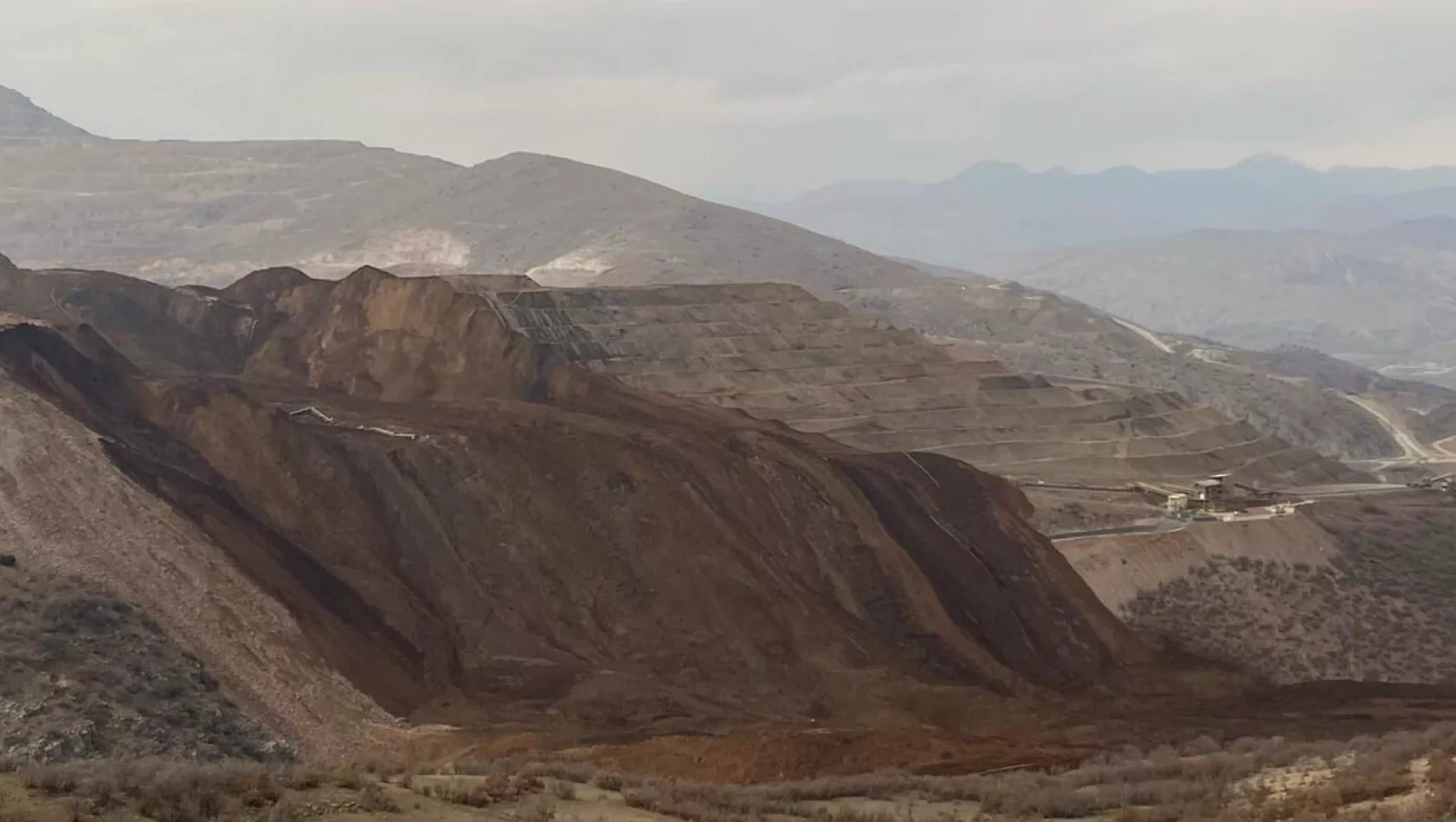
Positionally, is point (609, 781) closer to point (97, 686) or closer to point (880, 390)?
point (97, 686)

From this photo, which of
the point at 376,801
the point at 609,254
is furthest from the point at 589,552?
the point at 609,254

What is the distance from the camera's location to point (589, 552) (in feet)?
119

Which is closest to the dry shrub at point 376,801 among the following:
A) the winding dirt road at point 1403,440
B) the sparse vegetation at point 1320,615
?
the sparse vegetation at point 1320,615

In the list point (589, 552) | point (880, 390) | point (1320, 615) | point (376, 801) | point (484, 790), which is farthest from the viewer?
point (880, 390)

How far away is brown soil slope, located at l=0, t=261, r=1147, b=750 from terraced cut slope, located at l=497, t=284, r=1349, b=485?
62.4 feet

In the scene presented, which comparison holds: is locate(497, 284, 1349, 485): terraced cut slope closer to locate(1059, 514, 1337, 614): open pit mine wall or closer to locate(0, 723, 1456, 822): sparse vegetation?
locate(1059, 514, 1337, 614): open pit mine wall

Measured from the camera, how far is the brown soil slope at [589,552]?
31344 millimetres

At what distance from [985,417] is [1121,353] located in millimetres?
63168

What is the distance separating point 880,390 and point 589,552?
121 ft

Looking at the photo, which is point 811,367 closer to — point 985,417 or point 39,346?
point 985,417

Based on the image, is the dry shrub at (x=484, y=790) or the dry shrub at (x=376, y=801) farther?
the dry shrub at (x=484, y=790)

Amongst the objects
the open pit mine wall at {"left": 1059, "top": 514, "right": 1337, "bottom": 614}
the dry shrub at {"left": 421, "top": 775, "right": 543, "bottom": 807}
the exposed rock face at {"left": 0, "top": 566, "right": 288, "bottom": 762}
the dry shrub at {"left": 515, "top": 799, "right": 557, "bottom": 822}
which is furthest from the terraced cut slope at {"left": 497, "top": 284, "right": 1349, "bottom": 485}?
the dry shrub at {"left": 515, "top": 799, "right": 557, "bottom": 822}

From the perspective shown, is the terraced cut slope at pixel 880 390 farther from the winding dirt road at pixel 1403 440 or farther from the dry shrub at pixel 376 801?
the dry shrub at pixel 376 801

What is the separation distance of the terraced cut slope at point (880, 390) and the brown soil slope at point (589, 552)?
19006 mm
